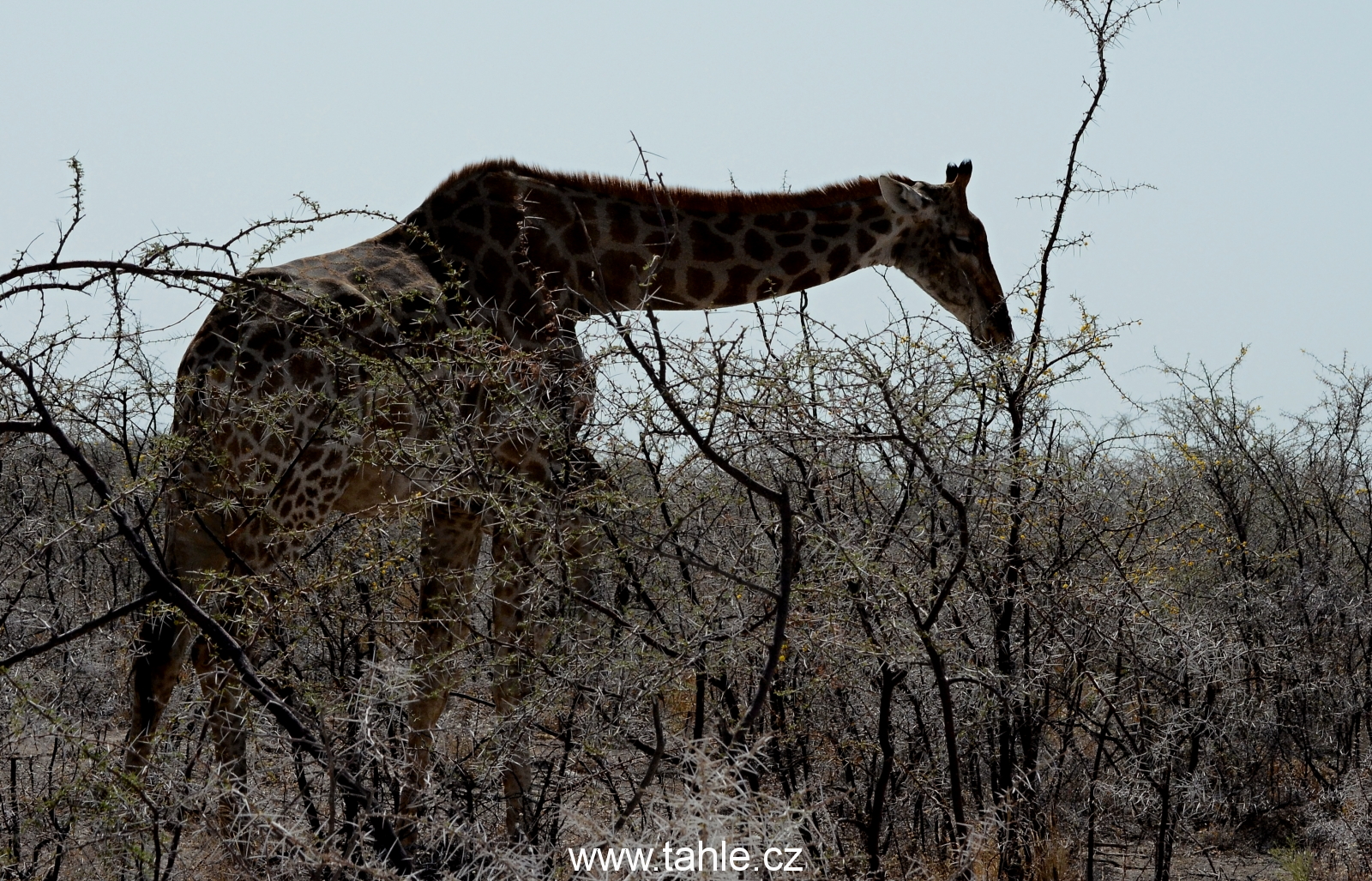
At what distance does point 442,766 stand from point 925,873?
128 cm

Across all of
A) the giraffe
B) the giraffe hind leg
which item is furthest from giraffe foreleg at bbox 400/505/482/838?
the giraffe hind leg

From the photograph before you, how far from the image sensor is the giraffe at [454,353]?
3383 mm

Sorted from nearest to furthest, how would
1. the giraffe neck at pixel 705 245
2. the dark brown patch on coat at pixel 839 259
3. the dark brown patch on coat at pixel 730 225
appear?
the giraffe neck at pixel 705 245
the dark brown patch on coat at pixel 730 225
the dark brown patch on coat at pixel 839 259

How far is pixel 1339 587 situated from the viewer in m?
5.87

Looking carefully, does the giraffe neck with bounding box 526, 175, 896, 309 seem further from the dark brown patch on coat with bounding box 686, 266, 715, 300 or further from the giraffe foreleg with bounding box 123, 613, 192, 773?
the giraffe foreleg with bounding box 123, 613, 192, 773

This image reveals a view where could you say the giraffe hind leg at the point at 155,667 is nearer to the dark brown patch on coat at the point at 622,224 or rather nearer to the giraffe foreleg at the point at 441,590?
the giraffe foreleg at the point at 441,590

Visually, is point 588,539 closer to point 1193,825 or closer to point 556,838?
point 556,838

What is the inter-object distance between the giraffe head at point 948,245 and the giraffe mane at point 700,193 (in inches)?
5.7

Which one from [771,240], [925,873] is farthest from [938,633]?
[771,240]

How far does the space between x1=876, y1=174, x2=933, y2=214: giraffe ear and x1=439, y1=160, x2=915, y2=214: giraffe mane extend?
0.26 feet

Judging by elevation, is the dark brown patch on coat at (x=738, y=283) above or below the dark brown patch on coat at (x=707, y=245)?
below

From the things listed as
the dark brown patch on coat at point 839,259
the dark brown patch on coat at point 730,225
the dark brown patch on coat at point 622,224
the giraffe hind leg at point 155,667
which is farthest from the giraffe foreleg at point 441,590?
the dark brown patch on coat at point 839,259

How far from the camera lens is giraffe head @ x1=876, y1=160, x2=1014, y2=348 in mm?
5645

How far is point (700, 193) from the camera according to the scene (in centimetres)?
550
